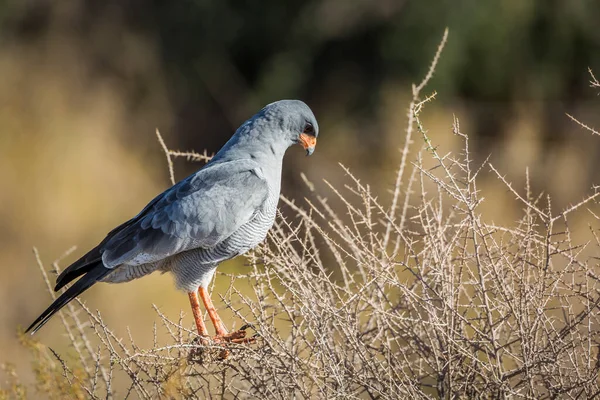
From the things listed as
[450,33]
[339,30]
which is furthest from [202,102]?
[450,33]

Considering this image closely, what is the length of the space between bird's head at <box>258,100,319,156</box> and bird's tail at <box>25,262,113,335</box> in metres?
1.09

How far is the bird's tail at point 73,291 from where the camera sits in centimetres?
403

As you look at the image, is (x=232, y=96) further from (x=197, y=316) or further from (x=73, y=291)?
(x=73, y=291)

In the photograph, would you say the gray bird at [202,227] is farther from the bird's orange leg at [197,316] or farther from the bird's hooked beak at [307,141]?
the bird's hooked beak at [307,141]

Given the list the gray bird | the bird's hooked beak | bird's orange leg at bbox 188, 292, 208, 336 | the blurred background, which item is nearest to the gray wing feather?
the gray bird

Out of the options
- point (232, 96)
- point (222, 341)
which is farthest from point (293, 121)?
point (232, 96)

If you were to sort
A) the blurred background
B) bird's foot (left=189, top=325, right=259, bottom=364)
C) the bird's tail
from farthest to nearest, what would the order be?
the blurred background, the bird's tail, bird's foot (left=189, top=325, right=259, bottom=364)

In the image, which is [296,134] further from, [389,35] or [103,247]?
[389,35]

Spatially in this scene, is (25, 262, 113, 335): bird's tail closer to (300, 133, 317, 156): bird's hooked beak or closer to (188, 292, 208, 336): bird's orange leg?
(188, 292, 208, 336): bird's orange leg

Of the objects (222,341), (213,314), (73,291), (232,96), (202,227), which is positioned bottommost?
(222,341)

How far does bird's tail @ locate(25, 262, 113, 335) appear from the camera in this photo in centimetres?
403

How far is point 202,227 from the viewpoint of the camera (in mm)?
4383

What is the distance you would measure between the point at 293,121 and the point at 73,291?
1.38m

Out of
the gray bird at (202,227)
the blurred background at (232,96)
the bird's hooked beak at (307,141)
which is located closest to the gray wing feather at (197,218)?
the gray bird at (202,227)
